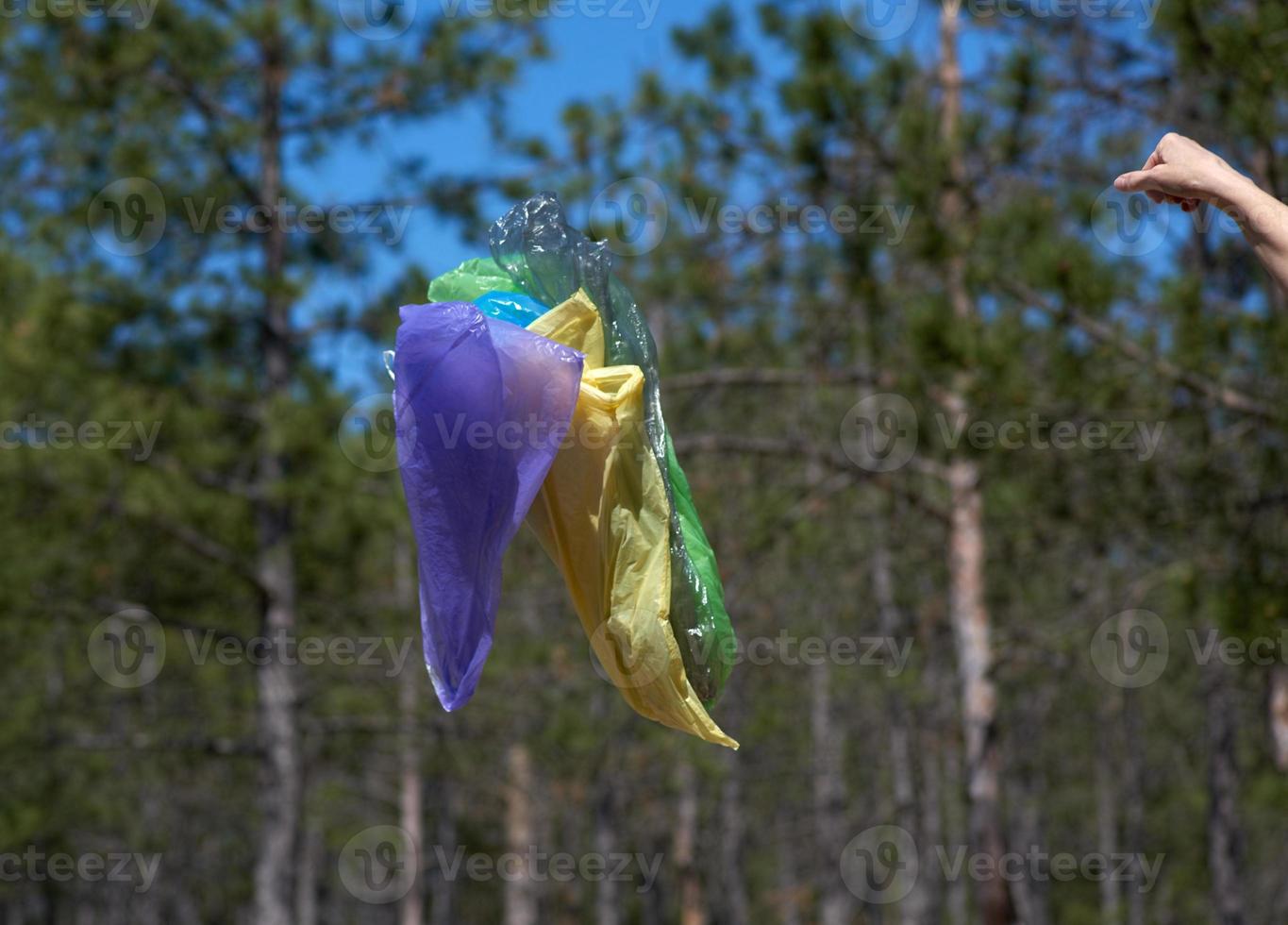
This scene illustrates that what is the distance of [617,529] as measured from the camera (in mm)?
2213

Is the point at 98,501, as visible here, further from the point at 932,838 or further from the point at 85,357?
the point at 932,838

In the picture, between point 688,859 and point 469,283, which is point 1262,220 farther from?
point 688,859

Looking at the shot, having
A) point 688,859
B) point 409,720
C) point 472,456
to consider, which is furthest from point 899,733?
point 472,456

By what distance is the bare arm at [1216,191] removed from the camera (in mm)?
1701

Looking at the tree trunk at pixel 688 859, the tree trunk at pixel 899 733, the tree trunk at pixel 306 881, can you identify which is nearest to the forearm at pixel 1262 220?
the tree trunk at pixel 899 733

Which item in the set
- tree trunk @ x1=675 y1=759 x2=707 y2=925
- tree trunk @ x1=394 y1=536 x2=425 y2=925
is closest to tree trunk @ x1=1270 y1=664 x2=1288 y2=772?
tree trunk @ x1=394 y1=536 x2=425 y2=925

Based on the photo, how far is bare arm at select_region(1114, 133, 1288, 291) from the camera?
170cm

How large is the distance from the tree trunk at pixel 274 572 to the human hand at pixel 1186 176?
23.3ft

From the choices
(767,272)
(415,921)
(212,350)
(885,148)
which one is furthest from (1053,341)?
(415,921)

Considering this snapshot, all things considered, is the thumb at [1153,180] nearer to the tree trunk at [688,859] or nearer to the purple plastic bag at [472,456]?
the purple plastic bag at [472,456]

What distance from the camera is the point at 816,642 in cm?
1012

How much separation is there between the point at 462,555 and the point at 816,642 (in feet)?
26.9

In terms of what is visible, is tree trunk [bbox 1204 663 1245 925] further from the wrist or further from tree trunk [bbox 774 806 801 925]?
tree trunk [bbox 774 806 801 925]

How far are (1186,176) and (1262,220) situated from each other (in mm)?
147
